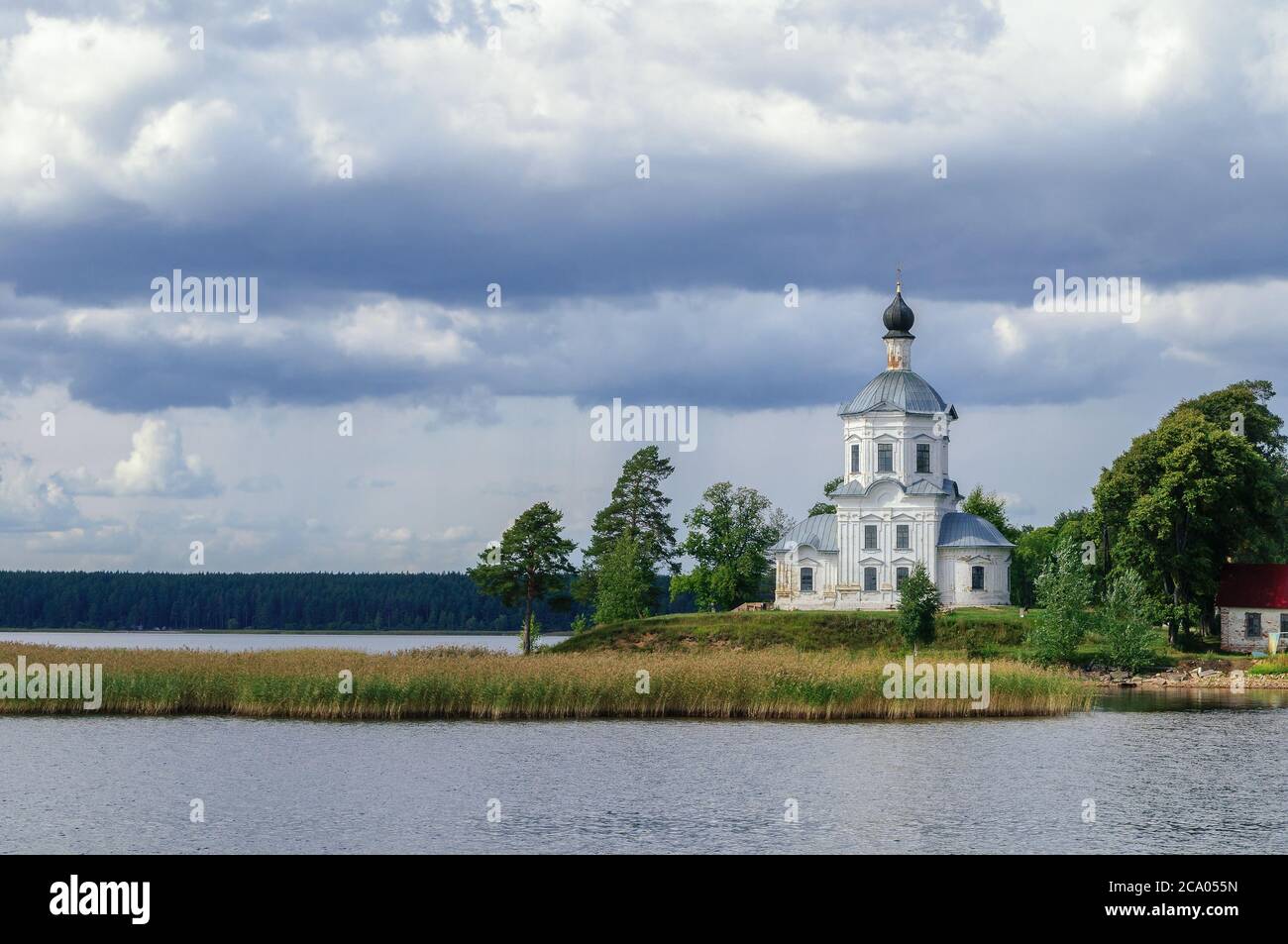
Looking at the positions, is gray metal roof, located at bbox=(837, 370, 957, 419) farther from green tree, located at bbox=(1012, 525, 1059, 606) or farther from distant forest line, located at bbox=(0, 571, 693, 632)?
distant forest line, located at bbox=(0, 571, 693, 632)

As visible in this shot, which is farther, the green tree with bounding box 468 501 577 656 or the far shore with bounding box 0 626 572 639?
the far shore with bounding box 0 626 572 639

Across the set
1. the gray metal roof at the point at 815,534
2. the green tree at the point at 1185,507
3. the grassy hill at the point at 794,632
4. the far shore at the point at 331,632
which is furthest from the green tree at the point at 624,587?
the far shore at the point at 331,632

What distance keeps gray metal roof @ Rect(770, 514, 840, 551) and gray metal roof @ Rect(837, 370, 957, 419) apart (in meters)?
5.77

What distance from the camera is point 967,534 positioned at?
79312mm

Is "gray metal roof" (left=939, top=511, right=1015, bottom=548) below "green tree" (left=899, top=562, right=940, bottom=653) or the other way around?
the other way around

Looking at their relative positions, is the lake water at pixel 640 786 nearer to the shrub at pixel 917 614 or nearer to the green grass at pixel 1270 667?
the green grass at pixel 1270 667

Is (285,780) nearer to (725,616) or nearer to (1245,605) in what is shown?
(725,616)

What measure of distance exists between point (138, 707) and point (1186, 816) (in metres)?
30.0

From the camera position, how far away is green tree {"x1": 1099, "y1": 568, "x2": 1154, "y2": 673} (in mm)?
63219

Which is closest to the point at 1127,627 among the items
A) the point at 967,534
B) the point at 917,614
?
the point at 917,614

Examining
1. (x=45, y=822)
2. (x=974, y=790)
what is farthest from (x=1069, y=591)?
(x=45, y=822)

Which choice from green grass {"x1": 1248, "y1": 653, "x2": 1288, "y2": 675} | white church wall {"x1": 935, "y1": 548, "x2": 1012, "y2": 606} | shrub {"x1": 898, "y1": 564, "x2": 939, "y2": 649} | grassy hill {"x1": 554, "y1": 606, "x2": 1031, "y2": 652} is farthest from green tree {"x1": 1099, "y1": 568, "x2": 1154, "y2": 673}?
white church wall {"x1": 935, "y1": 548, "x2": 1012, "y2": 606}

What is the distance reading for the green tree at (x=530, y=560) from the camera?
247 ft

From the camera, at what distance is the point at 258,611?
6476 inches
